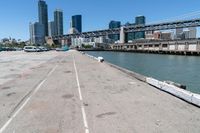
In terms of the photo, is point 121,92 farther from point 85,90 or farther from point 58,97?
point 58,97

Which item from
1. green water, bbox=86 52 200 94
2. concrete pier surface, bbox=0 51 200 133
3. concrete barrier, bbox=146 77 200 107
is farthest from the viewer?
green water, bbox=86 52 200 94

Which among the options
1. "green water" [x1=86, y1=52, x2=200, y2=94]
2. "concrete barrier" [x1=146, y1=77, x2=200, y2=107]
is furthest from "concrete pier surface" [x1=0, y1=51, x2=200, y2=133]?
"green water" [x1=86, y1=52, x2=200, y2=94]

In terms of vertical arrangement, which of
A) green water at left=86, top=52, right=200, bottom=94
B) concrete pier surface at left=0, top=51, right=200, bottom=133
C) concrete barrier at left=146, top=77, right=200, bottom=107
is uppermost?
concrete barrier at left=146, top=77, right=200, bottom=107

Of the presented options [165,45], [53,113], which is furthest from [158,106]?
[165,45]

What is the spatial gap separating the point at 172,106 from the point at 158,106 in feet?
1.97

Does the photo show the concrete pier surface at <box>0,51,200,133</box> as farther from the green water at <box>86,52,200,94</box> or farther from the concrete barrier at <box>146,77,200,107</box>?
the green water at <box>86,52,200,94</box>

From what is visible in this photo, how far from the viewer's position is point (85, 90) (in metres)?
12.0

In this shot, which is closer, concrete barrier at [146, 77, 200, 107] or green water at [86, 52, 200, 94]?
concrete barrier at [146, 77, 200, 107]

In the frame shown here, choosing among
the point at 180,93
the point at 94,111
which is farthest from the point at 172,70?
the point at 94,111

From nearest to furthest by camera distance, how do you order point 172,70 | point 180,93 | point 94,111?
point 94,111 → point 180,93 → point 172,70

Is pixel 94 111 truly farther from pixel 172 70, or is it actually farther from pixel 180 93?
pixel 172 70

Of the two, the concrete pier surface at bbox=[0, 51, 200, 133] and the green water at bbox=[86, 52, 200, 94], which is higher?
the concrete pier surface at bbox=[0, 51, 200, 133]

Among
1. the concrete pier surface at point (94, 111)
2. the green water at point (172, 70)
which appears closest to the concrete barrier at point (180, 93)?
the concrete pier surface at point (94, 111)

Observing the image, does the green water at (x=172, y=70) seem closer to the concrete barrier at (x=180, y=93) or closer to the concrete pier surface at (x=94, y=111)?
the concrete barrier at (x=180, y=93)
